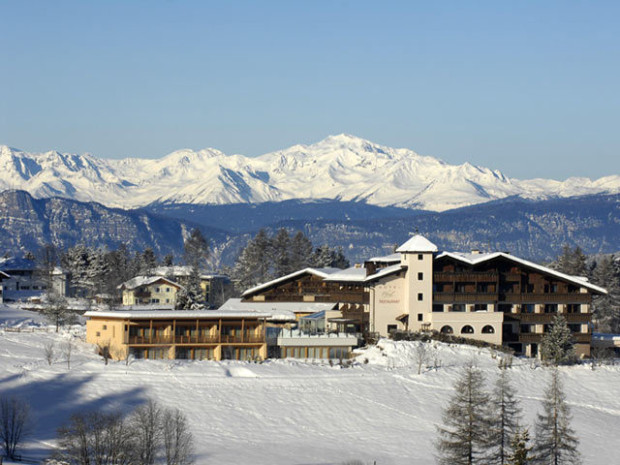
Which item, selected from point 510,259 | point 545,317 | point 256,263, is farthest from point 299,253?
point 545,317

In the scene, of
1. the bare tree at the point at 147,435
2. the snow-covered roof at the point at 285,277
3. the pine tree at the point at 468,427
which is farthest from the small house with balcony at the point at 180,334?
the snow-covered roof at the point at 285,277

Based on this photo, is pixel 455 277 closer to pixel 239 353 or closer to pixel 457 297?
pixel 457 297

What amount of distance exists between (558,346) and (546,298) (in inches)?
380

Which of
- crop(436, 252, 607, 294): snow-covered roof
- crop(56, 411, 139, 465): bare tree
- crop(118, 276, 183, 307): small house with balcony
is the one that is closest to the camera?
crop(56, 411, 139, 465): bare tree

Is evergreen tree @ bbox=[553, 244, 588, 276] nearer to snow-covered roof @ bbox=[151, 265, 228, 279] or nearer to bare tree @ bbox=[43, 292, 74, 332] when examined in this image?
snow-covered roof @ bbox=[151, 265, 228, 279]

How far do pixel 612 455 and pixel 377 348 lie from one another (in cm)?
2029

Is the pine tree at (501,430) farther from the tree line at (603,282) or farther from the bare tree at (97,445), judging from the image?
the tree line at (603,282)

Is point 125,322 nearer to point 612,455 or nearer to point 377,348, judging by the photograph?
point 377,348

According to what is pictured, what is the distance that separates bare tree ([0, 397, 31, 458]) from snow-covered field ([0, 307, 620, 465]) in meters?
0.73

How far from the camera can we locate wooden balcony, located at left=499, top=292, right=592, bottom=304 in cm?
9350

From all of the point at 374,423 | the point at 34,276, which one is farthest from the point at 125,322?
the point at 34,276

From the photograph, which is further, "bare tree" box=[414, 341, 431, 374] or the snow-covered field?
"bare tree" box=[414, 341, 431, 374]

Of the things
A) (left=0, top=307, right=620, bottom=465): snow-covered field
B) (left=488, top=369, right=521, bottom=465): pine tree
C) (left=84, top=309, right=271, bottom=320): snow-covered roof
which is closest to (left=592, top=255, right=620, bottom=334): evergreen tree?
(left=0, top=307, right=620, bottom=465): snow-covered field

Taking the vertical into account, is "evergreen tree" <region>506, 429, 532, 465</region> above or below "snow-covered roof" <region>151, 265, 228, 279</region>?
below
